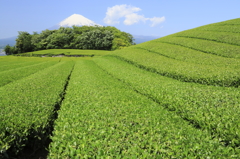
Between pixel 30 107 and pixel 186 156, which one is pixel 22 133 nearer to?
pixel 30 107

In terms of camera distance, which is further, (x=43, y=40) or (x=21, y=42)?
(x=21, y=42)

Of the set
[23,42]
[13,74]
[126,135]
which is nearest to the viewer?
[126,135]

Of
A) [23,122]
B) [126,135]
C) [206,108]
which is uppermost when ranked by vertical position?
[23,122]

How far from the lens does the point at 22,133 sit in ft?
18.8

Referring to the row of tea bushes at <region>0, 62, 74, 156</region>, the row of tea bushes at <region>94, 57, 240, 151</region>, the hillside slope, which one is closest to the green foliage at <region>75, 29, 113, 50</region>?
the hillside slope

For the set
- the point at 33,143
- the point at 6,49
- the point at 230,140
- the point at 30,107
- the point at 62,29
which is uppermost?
the point at 62,29

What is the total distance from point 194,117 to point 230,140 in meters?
1.71

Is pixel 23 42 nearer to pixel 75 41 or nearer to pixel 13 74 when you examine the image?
pixel 75 41

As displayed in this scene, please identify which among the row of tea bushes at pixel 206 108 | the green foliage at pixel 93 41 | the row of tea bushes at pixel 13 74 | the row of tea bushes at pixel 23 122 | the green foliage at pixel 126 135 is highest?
the green foliage at pixel 93 41

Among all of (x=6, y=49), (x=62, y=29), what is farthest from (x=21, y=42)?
(x=62, y=29)

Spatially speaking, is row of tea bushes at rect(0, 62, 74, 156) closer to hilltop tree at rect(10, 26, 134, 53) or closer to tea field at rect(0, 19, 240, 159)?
tea field at rect(0, 19, 240, 159)

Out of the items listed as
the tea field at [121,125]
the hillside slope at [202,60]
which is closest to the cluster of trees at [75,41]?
the hillside slope at [202,60]

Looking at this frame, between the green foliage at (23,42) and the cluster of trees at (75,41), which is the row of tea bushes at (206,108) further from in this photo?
the green foliage at (23,42)

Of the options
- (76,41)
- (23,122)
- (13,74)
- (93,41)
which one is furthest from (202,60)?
(76,41)
